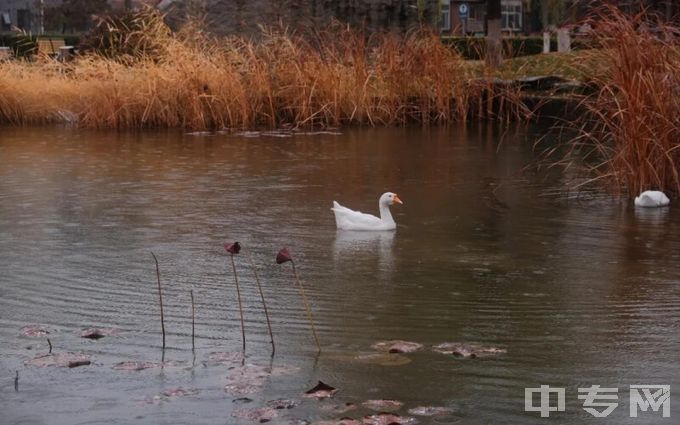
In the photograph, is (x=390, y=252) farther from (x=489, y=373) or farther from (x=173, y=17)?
(x=173, y=17)

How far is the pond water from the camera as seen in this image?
529 centimetres

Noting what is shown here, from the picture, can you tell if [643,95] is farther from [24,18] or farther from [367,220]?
[24,18]

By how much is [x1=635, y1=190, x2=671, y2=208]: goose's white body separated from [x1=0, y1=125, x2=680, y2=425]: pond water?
4.5 inches

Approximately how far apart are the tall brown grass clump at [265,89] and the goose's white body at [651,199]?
322 inches

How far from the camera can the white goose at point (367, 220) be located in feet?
29.9

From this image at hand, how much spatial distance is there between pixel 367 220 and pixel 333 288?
195 cm

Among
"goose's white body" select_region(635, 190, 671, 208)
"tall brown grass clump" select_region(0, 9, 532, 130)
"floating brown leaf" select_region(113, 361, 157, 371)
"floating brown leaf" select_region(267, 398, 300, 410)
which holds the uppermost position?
"tall brown grass clump" select_region(0, 9, 532, 130)

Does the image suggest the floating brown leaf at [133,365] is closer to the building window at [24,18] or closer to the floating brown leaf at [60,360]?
the floating brown leaf at [60,360]

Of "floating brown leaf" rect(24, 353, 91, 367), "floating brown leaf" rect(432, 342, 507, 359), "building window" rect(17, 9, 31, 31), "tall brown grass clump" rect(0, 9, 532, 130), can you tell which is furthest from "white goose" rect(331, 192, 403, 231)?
"building window" rect(17, 9, 31, 31)

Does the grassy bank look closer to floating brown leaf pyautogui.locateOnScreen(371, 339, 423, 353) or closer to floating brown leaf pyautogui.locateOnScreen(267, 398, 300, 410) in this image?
floating brown leaf pyautogui.locateOnScreen(371, 339, 423, 353)

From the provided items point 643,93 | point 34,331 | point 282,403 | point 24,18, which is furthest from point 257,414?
point 24,18

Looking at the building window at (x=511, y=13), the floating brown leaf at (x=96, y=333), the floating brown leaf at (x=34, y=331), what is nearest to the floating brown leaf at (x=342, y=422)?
the floating brown leaf at (x=96, y=333)

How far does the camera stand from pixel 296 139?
1633 cm

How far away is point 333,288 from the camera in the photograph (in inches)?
285
